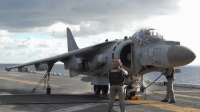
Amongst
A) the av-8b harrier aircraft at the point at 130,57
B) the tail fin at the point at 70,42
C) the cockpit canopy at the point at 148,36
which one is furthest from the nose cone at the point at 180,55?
the tail fin at the point at 70,42

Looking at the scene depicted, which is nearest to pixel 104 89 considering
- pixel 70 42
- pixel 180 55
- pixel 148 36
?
pixel 148 36

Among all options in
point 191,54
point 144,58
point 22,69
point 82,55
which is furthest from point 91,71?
point 191,54

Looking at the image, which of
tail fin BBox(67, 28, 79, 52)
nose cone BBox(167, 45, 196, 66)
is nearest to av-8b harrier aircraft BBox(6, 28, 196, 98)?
nose cone BBox(167, 45, 196, 66)

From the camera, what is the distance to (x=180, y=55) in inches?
458

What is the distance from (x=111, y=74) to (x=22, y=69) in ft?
38.3

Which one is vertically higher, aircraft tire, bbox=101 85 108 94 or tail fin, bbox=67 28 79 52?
tail fin, bbox=67 28 79 52

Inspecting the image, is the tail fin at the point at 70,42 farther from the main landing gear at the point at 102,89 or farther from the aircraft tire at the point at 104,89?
→ the aircraft tire at the point at 104,89

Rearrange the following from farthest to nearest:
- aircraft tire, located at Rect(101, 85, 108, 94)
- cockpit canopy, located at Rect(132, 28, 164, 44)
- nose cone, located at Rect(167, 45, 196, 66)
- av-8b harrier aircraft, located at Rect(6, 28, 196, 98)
A: aircraft tire, located at Rect(101, 85, 108, 94) < cockpit canopy, located at Rect(132, 28, 164, 44) < av-8b harrier aircraft, located at Rect(6, 28, 196, 98) < nose cone, located at Rect(167, 45, 196, 66)

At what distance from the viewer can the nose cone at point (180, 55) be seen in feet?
38.0

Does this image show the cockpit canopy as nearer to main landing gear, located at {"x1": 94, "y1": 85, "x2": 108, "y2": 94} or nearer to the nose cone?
the nose cone

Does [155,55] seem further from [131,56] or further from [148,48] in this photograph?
[131,56]

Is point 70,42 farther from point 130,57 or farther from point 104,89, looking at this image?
point 130,57

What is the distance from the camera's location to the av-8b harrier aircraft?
12125mm

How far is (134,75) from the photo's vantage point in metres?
14.9
